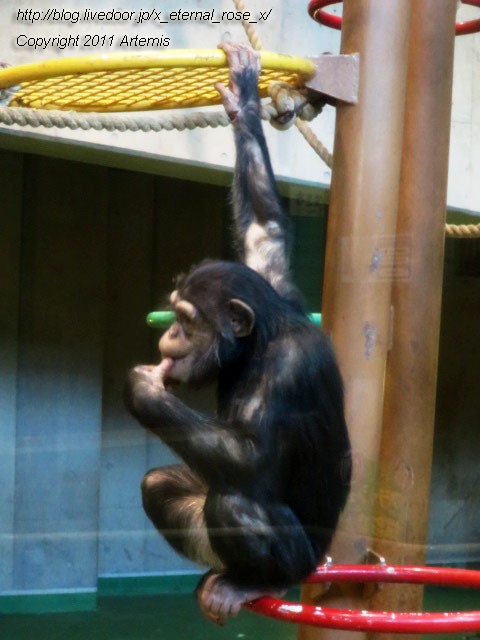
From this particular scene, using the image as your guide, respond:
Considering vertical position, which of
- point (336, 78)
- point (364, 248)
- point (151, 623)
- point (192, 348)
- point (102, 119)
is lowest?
point (151, 623)

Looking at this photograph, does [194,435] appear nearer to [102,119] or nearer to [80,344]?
[102,119]

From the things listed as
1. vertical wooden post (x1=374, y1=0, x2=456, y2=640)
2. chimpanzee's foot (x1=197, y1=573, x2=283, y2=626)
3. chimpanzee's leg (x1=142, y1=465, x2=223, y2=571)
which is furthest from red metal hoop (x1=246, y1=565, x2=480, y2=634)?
vertical wooden post (x1=374, y1=0, x2=456, y2=640)

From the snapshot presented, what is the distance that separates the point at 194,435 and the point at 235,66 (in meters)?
0.61

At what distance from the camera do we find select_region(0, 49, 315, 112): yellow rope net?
4.74 ft

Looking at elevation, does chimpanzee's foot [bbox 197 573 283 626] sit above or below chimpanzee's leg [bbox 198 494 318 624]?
below

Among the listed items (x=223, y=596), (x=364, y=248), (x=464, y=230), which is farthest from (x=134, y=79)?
(x=464, y=230)

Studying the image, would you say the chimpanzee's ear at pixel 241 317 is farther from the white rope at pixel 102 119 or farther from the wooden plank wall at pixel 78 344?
the wooden plank wall at pixel 78 344

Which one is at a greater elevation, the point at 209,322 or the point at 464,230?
the point at 464,230

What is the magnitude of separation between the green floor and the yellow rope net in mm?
1930

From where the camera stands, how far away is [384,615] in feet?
4.24

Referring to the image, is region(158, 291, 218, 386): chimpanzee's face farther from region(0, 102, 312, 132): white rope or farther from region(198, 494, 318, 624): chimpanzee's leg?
region(0, 102, 312, 132): white rope

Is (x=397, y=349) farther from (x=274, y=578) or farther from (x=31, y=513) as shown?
(x=31, y=513)

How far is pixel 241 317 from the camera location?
162 centimetres

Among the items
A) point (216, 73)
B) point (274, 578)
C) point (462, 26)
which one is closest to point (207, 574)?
point (274, 578)
